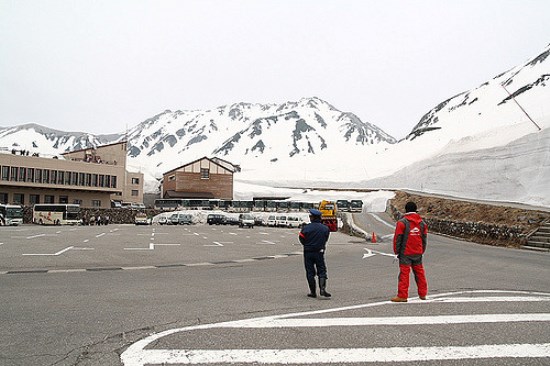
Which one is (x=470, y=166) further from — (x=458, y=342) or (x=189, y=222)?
(x=458, y=342)

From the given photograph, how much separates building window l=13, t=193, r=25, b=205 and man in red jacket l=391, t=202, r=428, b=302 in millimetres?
66390

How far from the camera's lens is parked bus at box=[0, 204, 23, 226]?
4978cm

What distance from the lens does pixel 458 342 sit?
539 centimetres

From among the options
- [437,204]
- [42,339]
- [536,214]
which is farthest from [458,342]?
[437,204]

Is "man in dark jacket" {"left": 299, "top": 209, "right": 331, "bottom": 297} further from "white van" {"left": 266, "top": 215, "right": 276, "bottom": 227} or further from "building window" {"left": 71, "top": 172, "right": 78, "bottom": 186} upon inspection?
"building window" {"left": 71, "top": 172, "right": 78, "bottom": 186}

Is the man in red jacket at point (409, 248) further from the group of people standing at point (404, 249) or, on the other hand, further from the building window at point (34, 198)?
the building window at point (34, 198)

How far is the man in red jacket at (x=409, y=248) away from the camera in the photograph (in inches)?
314

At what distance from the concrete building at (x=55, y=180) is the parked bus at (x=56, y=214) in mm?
7718

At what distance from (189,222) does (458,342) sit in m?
56.6

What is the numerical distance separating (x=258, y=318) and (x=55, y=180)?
6674cm

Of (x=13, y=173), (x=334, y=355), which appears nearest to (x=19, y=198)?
(x=13, y=173)

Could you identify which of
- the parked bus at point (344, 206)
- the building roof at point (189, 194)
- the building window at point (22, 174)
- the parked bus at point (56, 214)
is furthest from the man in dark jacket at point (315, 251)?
the building roof at point (189, 194)

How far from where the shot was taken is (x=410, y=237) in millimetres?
8055

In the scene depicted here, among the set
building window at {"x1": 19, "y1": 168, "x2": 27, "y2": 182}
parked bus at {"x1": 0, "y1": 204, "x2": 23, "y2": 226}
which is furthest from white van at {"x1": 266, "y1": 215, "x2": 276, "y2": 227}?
building window at {"x1": 19, "y1": 168, "x2": 27, "y2": 182}
